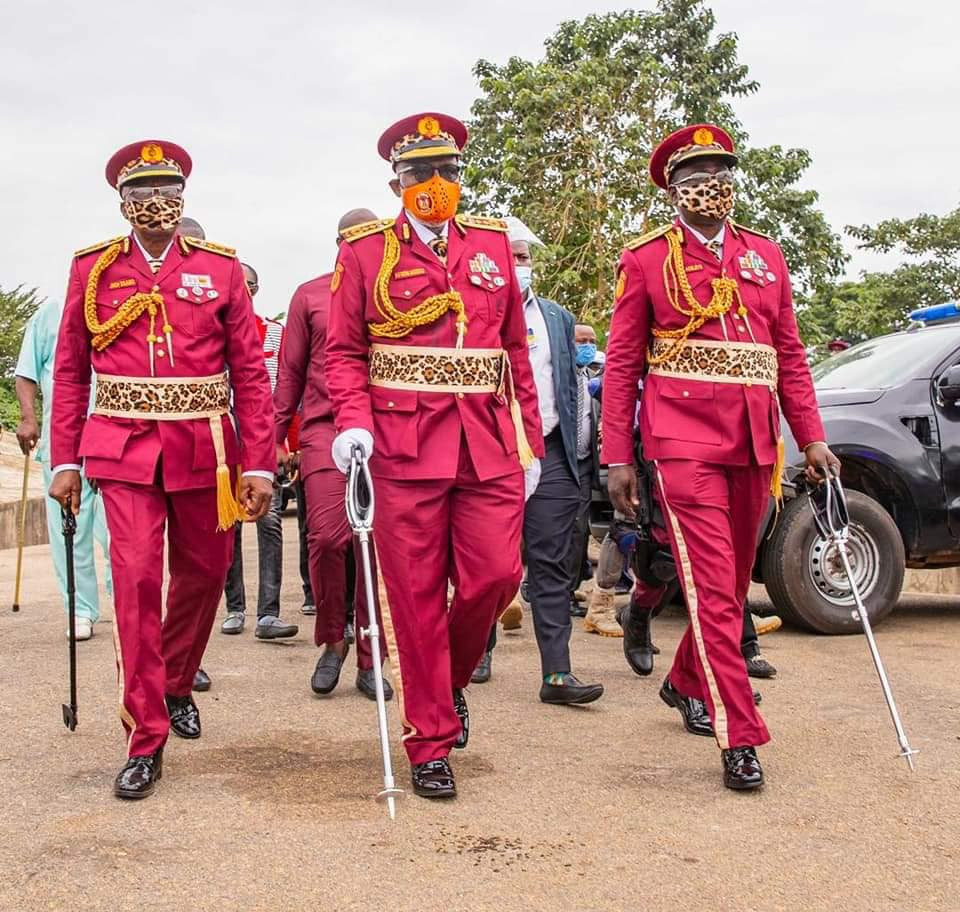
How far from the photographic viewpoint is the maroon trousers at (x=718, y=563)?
192 inches

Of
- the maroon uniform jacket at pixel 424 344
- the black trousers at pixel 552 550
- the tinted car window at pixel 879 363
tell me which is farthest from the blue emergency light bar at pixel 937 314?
the maroon uniform jacket at pixel 424 344

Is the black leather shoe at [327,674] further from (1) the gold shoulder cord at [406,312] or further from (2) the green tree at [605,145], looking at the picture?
(2) the green tree at [605,145]

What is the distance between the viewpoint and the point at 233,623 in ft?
27.5

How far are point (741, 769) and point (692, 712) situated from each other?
0.85 meters

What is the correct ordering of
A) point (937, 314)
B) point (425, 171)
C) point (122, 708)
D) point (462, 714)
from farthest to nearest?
point (937, 314) → point (462, 714) → point (425, 171) → point (122, 708)

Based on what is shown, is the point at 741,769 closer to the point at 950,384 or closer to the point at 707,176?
the point at 707,176

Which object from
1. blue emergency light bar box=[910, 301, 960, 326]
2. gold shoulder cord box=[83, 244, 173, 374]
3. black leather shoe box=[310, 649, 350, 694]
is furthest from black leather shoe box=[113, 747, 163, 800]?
blue emergency light bar box=[910, 301, 960, 326]

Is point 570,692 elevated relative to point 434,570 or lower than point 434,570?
lower

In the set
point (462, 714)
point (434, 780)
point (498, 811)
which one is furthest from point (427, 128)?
point (498, 811)

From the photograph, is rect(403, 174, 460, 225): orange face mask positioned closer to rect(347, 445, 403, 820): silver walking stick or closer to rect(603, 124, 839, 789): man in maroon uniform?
rect(603, 124, 839, 789): man in maroon uniform

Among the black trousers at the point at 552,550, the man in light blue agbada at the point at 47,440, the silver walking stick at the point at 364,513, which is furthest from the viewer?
the man in light blue agbada at the point at 47,440

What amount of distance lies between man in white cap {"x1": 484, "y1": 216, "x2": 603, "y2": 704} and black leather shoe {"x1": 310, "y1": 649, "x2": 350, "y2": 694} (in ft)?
2.91

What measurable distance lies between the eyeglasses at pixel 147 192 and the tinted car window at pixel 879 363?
5.01 m

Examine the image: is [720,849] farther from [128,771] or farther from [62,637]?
[62,637]
